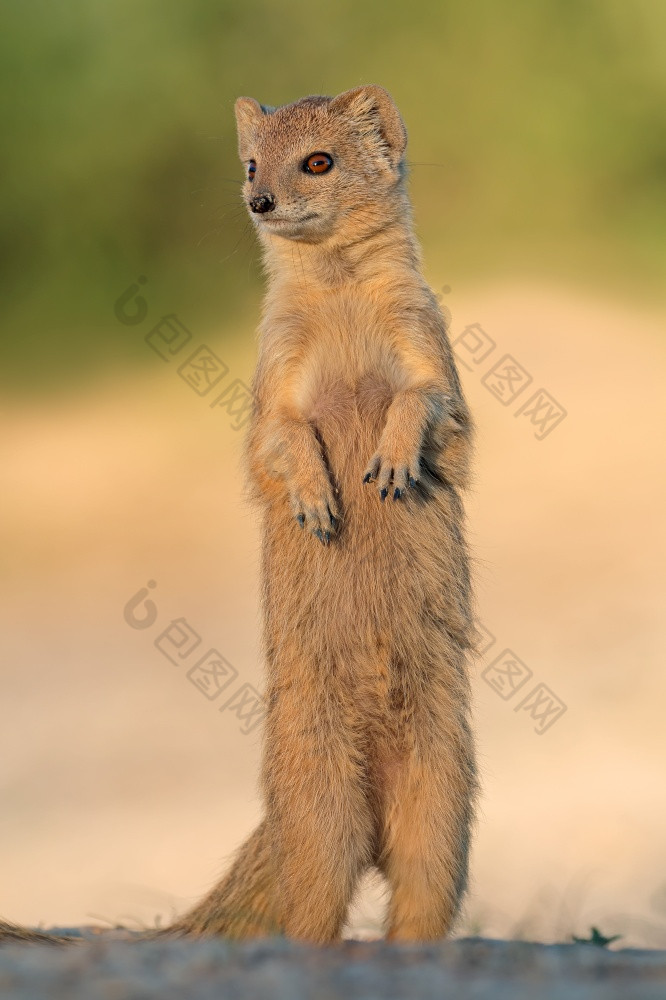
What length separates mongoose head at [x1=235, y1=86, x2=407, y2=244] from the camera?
5227 mm

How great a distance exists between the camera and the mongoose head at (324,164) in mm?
5227

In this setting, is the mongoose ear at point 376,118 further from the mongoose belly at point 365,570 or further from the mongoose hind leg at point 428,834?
the mongoose hind leg at point 428,834

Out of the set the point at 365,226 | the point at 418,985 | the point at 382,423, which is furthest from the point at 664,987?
the point at 365,226

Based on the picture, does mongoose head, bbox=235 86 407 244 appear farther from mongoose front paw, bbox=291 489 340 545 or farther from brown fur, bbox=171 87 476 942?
mongoose front paw, bbox=291 489 340 545

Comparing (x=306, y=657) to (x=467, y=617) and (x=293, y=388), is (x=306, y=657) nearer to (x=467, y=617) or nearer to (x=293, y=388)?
(x=467, y=617)

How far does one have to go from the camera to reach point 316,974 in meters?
3.39

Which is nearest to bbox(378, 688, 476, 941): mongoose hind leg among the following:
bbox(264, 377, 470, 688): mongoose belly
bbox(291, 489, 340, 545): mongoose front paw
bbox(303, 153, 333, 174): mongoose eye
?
bbox(264, 377, 470, 688): mongoose belly

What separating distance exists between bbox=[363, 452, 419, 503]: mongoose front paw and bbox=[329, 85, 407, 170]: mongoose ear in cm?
150

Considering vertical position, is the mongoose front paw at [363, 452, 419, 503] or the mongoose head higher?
the mongoose head

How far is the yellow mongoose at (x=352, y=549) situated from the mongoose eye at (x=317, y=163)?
0.05 feet

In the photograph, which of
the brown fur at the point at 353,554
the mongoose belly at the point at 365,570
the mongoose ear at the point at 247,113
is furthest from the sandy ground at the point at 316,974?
the mongoose ear at the point at 247,113

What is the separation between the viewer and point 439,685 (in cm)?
520

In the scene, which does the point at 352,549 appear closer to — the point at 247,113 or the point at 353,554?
the point at 353,554

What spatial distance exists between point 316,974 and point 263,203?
317 cm
